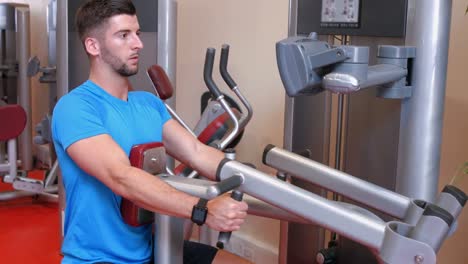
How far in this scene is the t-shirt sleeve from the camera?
1873 mm

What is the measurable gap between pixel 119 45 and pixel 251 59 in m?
A: 1.53

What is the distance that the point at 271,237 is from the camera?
348 centimetres

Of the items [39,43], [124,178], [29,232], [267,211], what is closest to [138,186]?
[124,178]

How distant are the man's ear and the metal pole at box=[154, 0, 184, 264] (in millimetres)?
635

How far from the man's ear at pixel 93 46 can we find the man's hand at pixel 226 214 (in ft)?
2.72

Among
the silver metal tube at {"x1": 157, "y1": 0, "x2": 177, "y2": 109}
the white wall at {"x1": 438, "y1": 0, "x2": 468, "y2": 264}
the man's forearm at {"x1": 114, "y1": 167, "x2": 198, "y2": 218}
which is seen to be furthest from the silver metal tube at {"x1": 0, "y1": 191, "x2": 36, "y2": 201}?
the white wall at {"x1": 438, "y1": 0, "x2": 468, "y2": 264}

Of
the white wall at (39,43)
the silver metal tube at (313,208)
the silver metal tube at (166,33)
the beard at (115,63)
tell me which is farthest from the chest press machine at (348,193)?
the white wall at (39,43)

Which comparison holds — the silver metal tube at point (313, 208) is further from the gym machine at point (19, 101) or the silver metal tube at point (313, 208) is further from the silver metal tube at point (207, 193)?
the gym machine at point (19, 101)

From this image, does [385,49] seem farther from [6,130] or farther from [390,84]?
[6,130]

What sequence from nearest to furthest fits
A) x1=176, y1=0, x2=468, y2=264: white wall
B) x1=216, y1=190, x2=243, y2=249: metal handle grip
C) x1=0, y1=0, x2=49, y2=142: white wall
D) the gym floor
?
x1=216, y1=190, x2=243, y2=249: metal handle grip < x1=176, y1=0, x2=468, y2=264: white wall < the gym floor < x1=0, y1=0, x2=49, y2=142: white wall

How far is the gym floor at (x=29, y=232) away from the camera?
12.2 ft

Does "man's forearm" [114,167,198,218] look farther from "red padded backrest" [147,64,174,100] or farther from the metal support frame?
"red padded backrest" [147,64,174,100]

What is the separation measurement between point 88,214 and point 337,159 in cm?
103

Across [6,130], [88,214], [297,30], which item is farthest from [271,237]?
[6,130]
